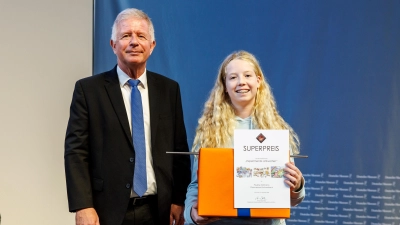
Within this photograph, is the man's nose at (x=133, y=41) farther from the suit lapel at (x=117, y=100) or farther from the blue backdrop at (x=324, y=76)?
the blue backdrop at (x=324, y=76)

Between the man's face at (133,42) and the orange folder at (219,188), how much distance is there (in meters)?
0.60

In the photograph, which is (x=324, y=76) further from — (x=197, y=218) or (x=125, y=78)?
(x=197, y=218)

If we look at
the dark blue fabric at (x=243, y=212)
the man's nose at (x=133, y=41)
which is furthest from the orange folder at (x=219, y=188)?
the man's nose at (x=133, y=41)

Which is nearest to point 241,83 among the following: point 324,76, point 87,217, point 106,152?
point 106,152

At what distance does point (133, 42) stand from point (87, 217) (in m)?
0.81

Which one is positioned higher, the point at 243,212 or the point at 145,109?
the point at 145,109

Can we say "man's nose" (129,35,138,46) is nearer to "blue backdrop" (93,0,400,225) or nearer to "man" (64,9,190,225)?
→ "man" (64,9,190,225)

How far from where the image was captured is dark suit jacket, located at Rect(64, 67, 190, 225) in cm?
213

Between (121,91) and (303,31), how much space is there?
140 centimetres

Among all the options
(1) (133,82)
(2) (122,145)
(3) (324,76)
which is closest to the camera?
(2) (122,145)

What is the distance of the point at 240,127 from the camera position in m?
2.12

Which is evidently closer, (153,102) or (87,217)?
(87,217)

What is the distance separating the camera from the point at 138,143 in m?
2.20

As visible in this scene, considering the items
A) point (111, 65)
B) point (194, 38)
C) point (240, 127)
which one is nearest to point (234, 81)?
point (240, 127)
